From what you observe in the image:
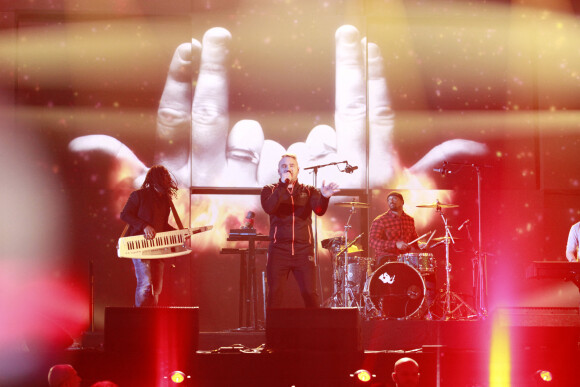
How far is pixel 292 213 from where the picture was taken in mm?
5934

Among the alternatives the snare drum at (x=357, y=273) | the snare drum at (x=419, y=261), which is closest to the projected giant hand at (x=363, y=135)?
the snare drum at (x=357, y=273)

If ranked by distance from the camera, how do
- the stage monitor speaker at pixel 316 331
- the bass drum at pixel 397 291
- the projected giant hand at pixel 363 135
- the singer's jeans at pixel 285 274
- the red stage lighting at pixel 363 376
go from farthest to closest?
the projected giant hand at pixel 363 135
the bass drum at pixel 397 291
the singer's jeans at pixel 285 274
the stage monitor speaker at pixel 316 331
the red stage lighting at pixel 363 376

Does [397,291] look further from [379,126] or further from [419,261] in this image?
[379,126]

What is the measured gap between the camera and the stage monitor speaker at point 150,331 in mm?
4512

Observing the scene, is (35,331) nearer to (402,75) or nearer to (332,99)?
(332,99)

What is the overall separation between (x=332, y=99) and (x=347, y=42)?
857 mm

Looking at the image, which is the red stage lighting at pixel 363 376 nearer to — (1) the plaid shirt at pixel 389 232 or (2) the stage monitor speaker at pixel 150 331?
(2) the stage monitor speaker at pixel 150 331

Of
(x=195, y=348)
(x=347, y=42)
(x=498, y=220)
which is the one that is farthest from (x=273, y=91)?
(x=195, y=348)

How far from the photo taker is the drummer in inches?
342

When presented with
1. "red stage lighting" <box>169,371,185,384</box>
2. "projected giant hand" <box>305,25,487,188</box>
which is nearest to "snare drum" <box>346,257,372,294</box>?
"projected giant hand" <box>305,25,487,188</box>

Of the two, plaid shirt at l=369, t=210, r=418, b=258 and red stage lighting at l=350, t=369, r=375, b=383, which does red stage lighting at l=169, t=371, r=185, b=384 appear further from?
plaid shirt at l=369, t=210, r=418, b=258

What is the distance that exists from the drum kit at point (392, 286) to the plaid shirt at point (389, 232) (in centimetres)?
20

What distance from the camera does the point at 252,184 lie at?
388 inches

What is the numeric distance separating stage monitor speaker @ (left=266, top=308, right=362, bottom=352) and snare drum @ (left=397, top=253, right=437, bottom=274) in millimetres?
4136
